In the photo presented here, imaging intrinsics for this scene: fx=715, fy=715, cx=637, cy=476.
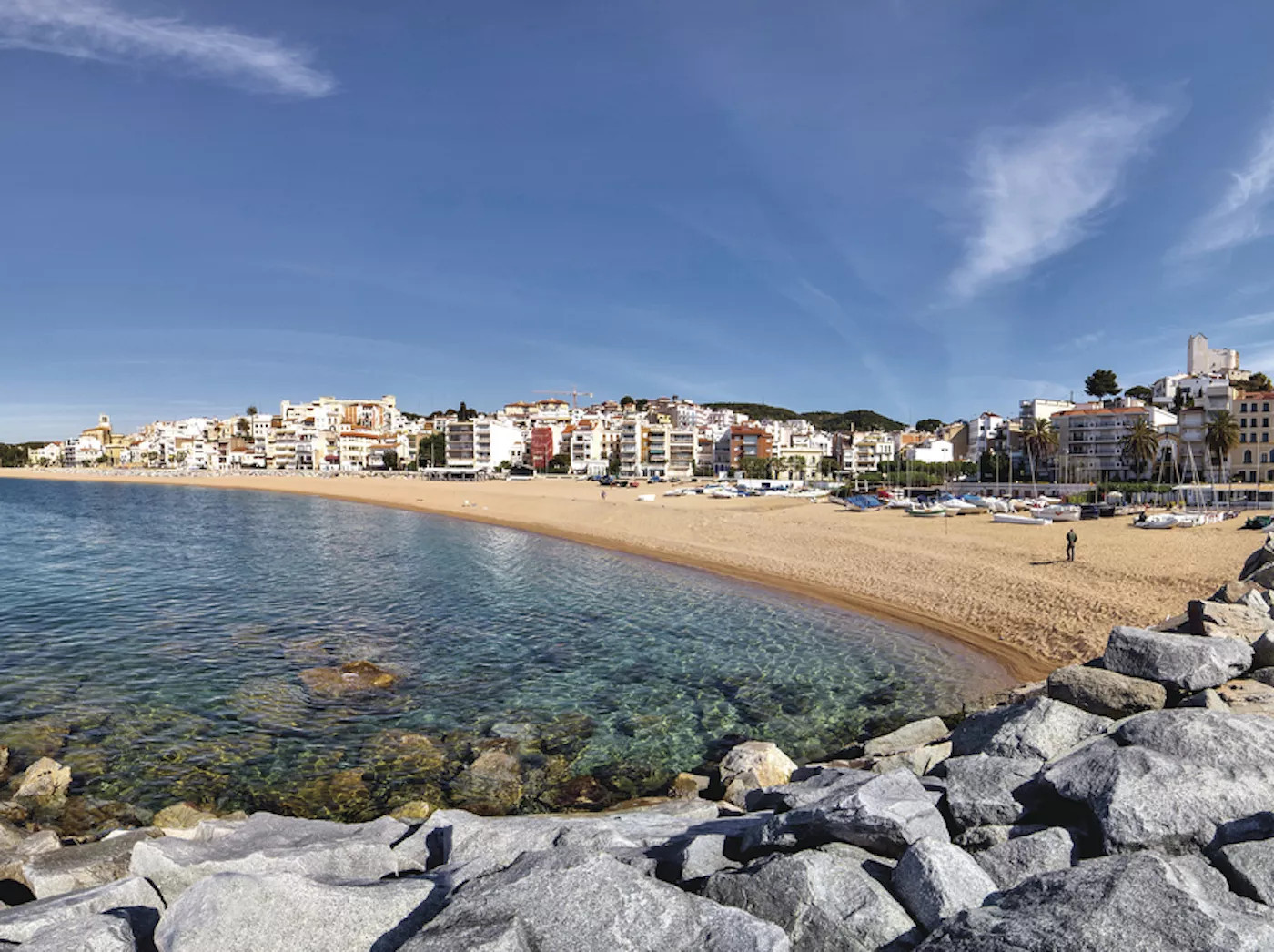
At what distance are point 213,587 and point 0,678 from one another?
37.9 ft

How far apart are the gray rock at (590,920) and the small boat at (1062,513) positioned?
4845 centimetres

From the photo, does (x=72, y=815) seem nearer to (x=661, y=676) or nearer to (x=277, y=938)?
(x=277, y=938)

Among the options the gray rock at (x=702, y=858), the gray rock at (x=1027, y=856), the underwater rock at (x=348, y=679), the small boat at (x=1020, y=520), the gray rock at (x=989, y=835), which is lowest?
the underwater rock at (x=348, y=679)

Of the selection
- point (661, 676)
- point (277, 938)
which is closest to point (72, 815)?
point (277, 938)

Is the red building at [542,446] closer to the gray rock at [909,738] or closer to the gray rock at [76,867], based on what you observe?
the gray rock at [909,738]

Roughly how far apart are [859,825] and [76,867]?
6.80 metres

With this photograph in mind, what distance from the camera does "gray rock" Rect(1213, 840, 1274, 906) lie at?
3.95 m

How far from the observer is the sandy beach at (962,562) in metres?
19.9

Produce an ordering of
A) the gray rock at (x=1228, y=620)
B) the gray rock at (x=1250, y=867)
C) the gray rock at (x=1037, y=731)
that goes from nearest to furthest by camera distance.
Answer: the gray rock at (x=1250, y=867)
the gray rock at (x=1037, y=731)
the gray rock at (x=1228, y=620)

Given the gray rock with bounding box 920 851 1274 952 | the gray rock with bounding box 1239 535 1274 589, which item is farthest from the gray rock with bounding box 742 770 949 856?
the gray rock with bounding box 1239 535 1274 589

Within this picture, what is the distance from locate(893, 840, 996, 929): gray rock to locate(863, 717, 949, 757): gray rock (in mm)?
6026

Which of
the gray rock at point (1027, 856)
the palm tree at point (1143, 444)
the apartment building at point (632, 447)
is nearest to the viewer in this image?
the gray rock at point (1027, 856)

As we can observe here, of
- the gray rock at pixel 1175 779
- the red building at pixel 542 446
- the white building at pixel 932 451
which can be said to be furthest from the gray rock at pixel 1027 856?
the red building at pixel 542 446

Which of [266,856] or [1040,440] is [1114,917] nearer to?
[266,856]
